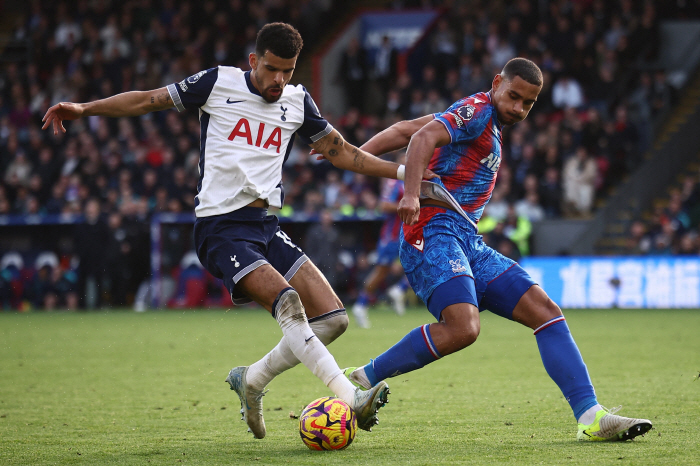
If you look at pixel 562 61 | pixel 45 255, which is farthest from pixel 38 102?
pixel 562 61

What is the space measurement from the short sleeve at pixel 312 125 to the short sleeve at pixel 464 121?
77 cm

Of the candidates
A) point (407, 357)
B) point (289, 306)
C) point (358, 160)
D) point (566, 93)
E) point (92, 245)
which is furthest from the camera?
point (566, 93)

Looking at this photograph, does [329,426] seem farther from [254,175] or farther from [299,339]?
[254,175]

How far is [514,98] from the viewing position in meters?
5.10

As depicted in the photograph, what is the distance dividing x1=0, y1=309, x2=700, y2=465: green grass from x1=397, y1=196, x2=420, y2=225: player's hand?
46.9 inches

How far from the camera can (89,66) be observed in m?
22.2

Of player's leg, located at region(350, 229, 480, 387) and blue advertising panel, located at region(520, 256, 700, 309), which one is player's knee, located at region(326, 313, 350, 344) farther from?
blue advertising panel, located at region(520, 256, 700, 309)

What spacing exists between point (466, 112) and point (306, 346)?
1586 mm

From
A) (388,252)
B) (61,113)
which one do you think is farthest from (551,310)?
(388,252)

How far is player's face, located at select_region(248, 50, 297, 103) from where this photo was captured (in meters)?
5.12

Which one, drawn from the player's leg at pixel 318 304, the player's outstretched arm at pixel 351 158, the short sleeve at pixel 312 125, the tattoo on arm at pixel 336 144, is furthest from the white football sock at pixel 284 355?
the short sleeve at pixel 312 125

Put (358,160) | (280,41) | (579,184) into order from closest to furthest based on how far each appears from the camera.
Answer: (280,41) → (358,160) → (579,184)

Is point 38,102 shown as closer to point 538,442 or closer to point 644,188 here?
point 644,188

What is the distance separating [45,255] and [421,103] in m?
8.34
